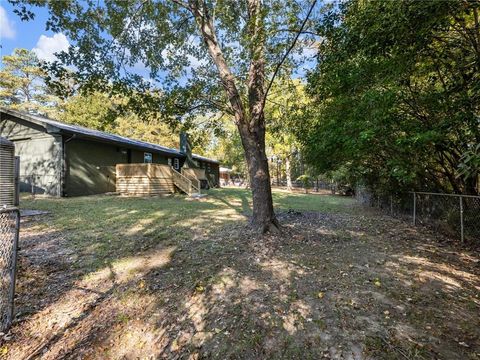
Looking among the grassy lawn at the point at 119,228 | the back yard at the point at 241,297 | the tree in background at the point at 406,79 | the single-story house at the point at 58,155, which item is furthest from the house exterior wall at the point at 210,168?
the back yard at the point at 241,297

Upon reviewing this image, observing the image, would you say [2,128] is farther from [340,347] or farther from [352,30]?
[340,347]

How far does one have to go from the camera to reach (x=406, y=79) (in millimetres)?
5164

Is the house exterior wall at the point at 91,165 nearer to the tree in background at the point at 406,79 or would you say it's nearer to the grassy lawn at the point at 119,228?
the grassy lawn at the point at 119,228

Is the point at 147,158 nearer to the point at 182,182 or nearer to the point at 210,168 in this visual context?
the point at 182,182

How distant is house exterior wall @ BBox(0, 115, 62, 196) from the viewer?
474 inches

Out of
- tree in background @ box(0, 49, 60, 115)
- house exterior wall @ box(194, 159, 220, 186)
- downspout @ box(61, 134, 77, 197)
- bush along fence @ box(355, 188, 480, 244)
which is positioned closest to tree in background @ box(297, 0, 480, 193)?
bush along fence @ box(355, 188, 480, 244)

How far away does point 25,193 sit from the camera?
12.6 m

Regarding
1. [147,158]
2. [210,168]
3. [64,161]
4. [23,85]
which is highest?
[23,85]

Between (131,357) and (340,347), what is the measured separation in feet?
5.86

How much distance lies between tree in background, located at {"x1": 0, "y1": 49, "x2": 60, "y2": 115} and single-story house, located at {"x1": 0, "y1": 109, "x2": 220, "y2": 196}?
14.2m

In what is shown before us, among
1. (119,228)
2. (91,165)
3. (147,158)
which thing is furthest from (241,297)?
(147,158)

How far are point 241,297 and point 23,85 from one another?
110ft

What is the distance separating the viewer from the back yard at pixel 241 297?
7.31 feet

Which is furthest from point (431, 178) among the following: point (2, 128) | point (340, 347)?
point (2, 128)
